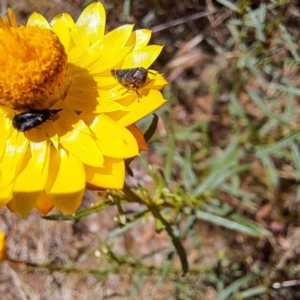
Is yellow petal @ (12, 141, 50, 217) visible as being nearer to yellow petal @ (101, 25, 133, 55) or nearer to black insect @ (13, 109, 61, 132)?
black insect @ (13, 109, 61, 132)

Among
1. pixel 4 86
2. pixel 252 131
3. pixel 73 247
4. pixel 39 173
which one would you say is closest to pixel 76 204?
pixel 39 173

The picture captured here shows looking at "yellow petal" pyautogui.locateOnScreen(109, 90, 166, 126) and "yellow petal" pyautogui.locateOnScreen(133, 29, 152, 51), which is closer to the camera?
"yellow petal" pyautogui.locateOnScreen(109, 90, 166, 126)

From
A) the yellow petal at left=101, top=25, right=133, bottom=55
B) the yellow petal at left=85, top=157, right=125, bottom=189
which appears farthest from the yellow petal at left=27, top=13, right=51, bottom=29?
the yellow petal at left=85, top=157, right=125, bottom=189

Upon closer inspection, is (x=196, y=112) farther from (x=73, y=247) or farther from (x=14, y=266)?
(x=14, y=266)

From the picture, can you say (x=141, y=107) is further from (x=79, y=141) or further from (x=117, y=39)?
(x=117, y=39)

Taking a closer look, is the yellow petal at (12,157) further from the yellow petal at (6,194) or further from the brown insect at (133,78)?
the brown insect at (133,78)

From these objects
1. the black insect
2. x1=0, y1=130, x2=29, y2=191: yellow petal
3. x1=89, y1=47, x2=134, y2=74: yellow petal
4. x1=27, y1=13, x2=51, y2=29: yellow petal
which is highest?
x1=27, y1=13, x2=51, y2=29: yellow petal

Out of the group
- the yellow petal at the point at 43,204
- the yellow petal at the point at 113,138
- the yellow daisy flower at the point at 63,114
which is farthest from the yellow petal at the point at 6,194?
the yellow petal at the point at 113,138
